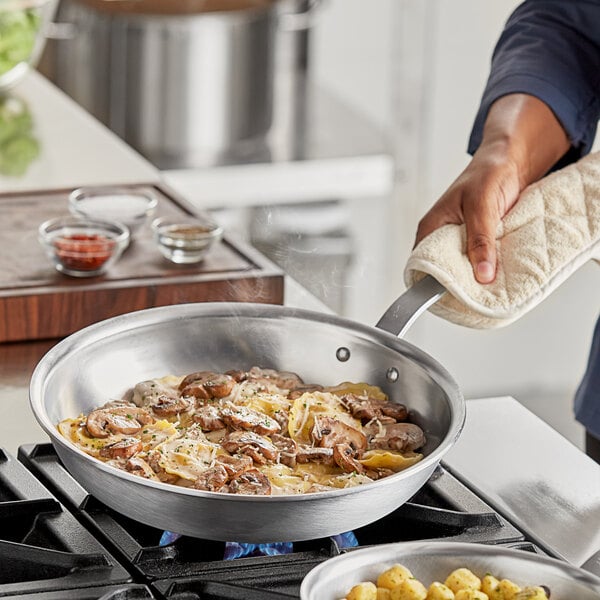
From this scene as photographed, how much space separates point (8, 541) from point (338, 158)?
218cm

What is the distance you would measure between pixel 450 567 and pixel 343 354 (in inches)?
13.4

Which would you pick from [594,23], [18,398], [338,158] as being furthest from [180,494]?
[338,158]

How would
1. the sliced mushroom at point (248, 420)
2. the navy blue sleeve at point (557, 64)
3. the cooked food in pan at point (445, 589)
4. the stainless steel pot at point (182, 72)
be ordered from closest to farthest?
the cooked food in pan at point (445, 589) < the sliced mushroom at point (248, 420) < the navy blue sleeve at point (557, 64) < the stainless steel pot at point (182, 72)

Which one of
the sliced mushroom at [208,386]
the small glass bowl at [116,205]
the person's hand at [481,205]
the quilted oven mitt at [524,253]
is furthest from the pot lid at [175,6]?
the sliced mushroom at [208,386]

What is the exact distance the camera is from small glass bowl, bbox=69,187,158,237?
1.76 metres

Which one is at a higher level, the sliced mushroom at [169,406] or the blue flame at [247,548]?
the sliced mushroom at [169,406]

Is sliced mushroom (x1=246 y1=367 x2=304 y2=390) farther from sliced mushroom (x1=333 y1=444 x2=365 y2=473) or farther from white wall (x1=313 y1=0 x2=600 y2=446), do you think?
white wall (x1=313 y1=0 x2=600 y2=446)

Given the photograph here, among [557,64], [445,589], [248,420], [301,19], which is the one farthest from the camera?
[301,19]

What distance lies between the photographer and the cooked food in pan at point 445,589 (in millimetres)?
887

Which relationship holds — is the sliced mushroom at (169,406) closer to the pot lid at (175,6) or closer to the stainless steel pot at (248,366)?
the stainless steel pot at (248,366)

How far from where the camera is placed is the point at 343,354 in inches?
48.7

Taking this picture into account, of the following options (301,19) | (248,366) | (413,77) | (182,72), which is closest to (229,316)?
(248,366)

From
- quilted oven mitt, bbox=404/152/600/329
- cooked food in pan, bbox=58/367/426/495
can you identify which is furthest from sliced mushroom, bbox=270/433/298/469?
quilted oven mitt, bbox=404/152/600/329

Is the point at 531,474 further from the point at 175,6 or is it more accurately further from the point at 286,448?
the point at 175,6
